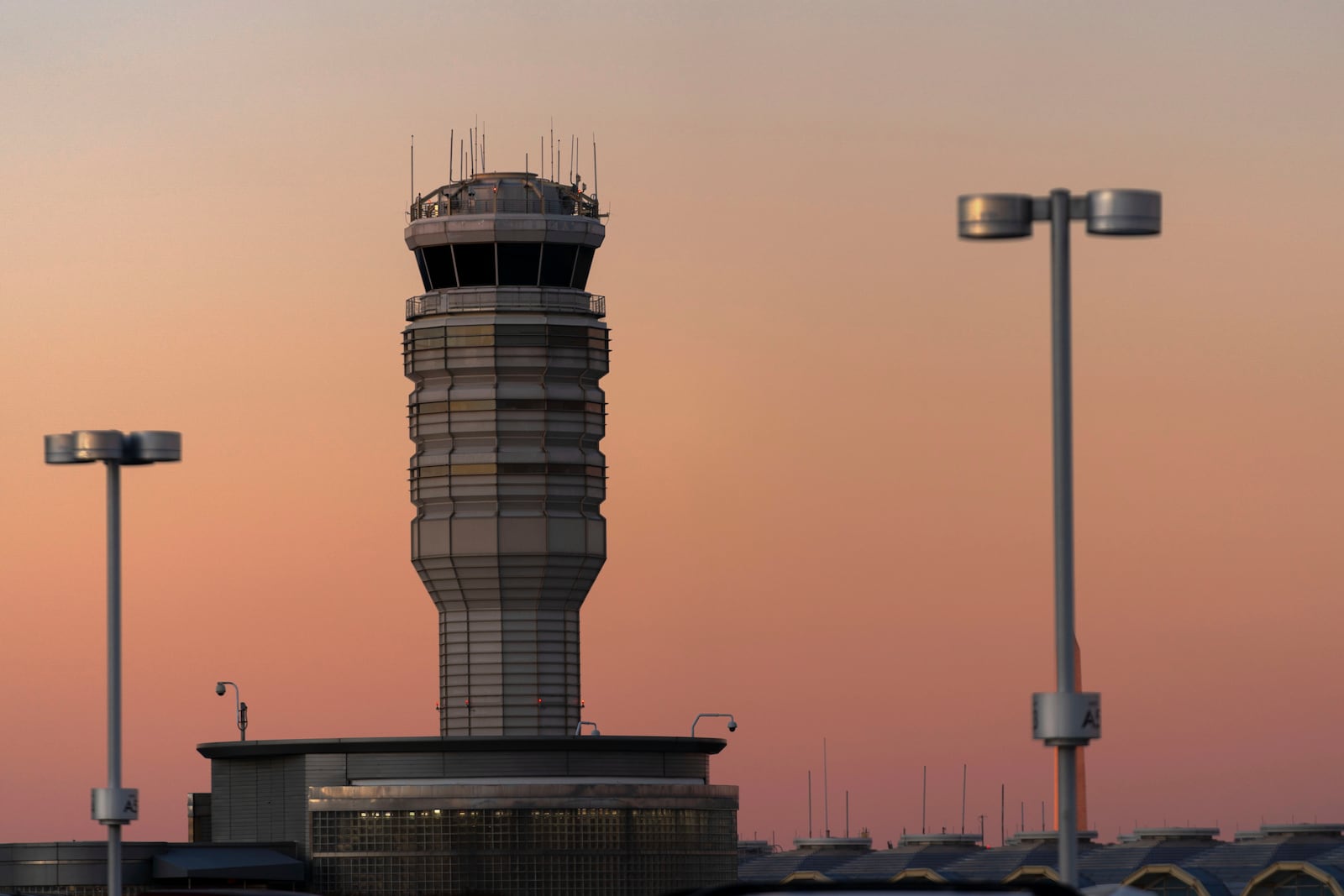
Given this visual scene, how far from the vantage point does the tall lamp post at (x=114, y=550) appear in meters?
57.0

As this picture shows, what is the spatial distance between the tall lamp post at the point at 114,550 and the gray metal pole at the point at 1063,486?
2353 cm

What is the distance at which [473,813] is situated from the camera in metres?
122

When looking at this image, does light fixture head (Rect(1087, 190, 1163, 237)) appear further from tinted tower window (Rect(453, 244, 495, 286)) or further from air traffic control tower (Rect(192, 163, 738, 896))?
tinted tower window (Rect(453, 244, 495, 286))

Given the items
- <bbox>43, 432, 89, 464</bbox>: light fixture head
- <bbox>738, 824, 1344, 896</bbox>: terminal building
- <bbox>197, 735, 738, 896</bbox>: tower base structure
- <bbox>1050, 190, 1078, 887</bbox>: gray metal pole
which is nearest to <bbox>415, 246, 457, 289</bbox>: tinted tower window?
<bbox>197, 735, 738, 896</bbox>: tower base structure

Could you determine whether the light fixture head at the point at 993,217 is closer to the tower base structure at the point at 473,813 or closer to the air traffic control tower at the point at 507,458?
the tower base structure at the point at 473,813

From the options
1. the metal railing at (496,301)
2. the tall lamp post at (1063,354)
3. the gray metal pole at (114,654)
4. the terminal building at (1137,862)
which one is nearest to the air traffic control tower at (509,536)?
the metal railing at (496,301)

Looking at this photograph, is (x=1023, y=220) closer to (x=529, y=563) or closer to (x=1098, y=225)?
(x=1098, y=225)

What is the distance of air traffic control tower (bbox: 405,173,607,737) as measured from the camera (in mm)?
134625

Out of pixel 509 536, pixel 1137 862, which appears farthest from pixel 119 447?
pixel 1137 862

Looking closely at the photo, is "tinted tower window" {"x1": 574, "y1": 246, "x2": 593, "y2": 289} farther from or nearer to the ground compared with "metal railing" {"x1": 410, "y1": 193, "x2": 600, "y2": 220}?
nearer to the ground

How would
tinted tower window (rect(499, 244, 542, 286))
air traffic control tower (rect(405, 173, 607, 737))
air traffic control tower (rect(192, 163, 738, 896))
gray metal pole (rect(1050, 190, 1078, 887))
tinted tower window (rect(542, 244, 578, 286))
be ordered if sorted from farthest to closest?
tinted tower window (rect(542, 244, 578, 286)), tinted tower window (rect(499, 244, 542, 286)), air traffic control tower (rect(405, 173, 607, 737)), air traffic control tower (rect(192, 163, 738, 896)), gray metal pole (rect(1050, 190, 1078, 887))

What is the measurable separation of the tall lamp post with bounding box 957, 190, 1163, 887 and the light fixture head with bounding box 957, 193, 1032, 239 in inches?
0.5

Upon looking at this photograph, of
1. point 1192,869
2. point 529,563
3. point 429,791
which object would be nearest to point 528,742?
point 429,791

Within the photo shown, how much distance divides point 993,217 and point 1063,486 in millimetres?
3973
